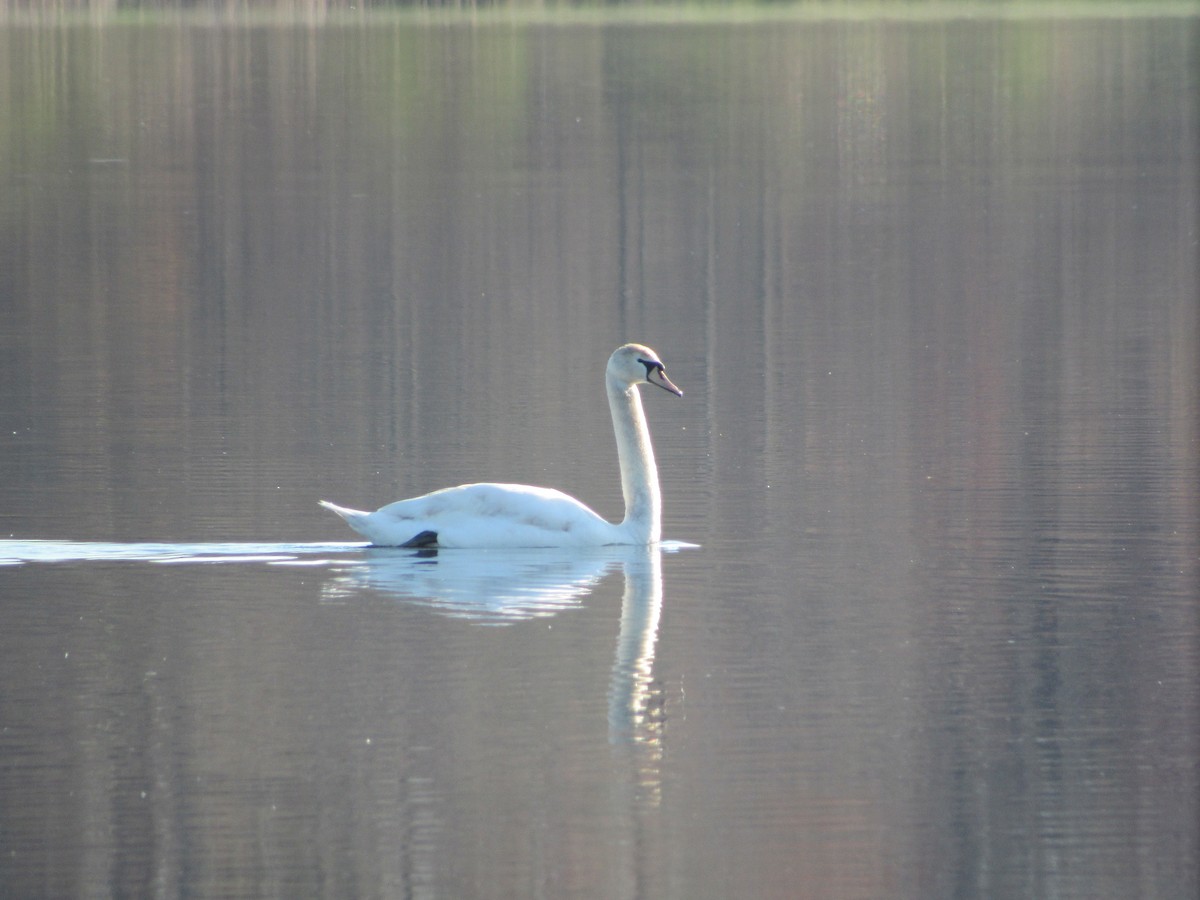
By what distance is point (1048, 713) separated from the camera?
8906mm

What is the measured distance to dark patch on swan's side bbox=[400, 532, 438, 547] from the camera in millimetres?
12031

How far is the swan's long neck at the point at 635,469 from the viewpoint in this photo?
1222cm

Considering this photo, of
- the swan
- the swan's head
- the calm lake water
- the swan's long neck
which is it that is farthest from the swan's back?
the swan's head

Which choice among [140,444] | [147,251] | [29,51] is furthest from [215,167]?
[29,51]

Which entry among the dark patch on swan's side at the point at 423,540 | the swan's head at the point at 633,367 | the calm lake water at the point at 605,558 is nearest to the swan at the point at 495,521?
the dark patch on swan's side at the point at 423,540

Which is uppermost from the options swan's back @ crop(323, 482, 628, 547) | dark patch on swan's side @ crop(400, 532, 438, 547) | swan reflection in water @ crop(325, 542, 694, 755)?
swan's back @ crop(323, 482, 628, 547)

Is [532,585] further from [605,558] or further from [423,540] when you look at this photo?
[423,540]

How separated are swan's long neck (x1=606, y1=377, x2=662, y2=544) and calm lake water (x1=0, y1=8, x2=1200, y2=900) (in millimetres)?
202

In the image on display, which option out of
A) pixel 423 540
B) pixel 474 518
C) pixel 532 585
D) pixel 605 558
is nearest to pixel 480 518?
pixel 474 518

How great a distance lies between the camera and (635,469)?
12.4 meters

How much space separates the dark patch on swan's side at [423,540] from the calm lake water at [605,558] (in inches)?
7.9

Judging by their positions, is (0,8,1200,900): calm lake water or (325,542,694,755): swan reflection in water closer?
(0,8,1200,900): calm lake water

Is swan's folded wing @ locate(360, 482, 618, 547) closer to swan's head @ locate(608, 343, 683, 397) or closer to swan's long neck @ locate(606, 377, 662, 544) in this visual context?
swan's long neck @ locate(606, 377, 662, 544)

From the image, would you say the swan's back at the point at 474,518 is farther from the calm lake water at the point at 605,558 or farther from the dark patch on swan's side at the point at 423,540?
the calm lake water at the point at 605,558
